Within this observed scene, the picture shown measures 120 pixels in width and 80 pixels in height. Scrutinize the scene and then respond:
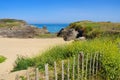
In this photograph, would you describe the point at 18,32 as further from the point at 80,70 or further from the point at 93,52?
the point at 80,70

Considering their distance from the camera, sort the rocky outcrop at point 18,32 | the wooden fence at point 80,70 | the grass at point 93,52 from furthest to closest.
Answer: the rocky outcrop at point 18,32 → the grass at point 93,52 → the wooden fence at point 80,70

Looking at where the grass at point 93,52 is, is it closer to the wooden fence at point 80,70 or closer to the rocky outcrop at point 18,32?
the wooden fence at point 80,70

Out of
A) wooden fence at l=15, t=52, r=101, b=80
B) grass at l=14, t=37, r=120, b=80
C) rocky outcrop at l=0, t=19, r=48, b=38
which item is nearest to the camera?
wooden fence at l=15, t=52, r=101, b=80

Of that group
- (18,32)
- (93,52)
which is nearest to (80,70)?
(93,52)

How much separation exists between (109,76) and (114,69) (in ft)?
0.99

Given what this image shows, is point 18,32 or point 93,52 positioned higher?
point 93,52

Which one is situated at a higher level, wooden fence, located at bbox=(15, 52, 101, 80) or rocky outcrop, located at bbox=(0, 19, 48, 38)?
wooden fence, located at bbox=(15, 52, 101, 80)

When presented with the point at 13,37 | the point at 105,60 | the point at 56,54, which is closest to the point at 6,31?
the point at 13,37

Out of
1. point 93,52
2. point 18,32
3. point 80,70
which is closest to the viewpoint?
point 80,70

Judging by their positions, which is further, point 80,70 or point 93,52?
point 93,52

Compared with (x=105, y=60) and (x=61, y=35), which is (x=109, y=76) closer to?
(x=105, y=60)

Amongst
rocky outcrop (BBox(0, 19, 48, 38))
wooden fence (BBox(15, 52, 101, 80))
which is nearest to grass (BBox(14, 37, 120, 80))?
wooden fence (BBox(15, 52, 101, 80))

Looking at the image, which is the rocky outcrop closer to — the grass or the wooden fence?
the grass

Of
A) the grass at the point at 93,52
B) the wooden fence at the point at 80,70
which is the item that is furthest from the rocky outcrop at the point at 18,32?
the wooden fence at the point at 80,70
